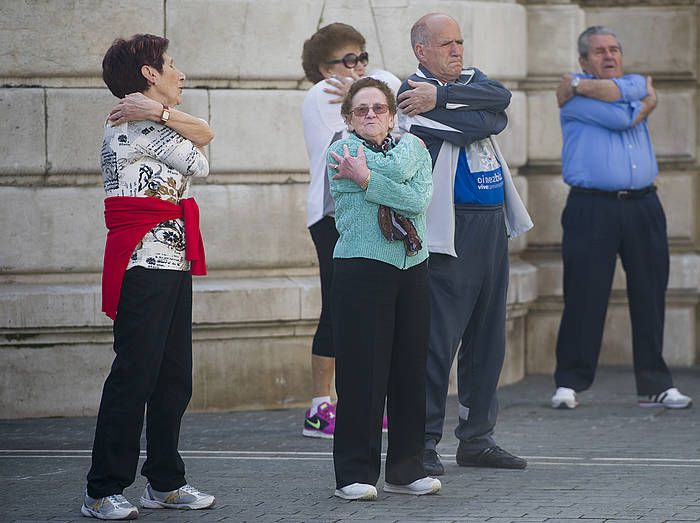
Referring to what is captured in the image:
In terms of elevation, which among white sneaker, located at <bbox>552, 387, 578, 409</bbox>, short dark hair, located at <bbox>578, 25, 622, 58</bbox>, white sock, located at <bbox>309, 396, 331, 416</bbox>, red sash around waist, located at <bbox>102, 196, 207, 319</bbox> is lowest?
white sneaker, located at <bbox>552, 387, 578, 409</bbox>

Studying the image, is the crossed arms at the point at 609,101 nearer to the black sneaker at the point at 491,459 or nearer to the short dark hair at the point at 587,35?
the short dark hair at the point at 587,35

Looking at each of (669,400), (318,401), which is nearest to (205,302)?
(318,401)

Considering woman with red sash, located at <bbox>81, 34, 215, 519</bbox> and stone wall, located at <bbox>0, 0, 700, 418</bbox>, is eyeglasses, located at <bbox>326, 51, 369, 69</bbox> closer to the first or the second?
stone wall, located at <bbox>0, 0, 700, 418</bbox>

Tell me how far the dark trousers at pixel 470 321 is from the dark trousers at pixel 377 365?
0.52 metres

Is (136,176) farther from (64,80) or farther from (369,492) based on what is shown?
(64,80)

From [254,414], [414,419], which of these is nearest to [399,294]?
[414,419]

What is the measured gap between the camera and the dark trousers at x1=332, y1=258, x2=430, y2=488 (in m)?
6.20

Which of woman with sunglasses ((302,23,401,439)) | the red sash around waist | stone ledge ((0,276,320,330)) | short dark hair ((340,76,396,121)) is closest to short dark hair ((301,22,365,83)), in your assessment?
woman with sunglasses ((302,23,401,439))

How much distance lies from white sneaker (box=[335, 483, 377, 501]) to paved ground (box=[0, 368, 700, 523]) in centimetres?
5

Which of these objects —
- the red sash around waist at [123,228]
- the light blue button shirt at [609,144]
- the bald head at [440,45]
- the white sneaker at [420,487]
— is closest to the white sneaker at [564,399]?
the light blue button shirt at [609,144]

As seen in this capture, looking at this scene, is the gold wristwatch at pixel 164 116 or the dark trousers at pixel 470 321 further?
the dark trousers at pixel 470 321

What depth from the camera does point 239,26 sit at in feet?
29.1

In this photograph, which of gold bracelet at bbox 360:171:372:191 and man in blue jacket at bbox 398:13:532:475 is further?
man in blue jacket at bbox 398:13:532:475

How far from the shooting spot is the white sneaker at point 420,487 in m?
6.32
